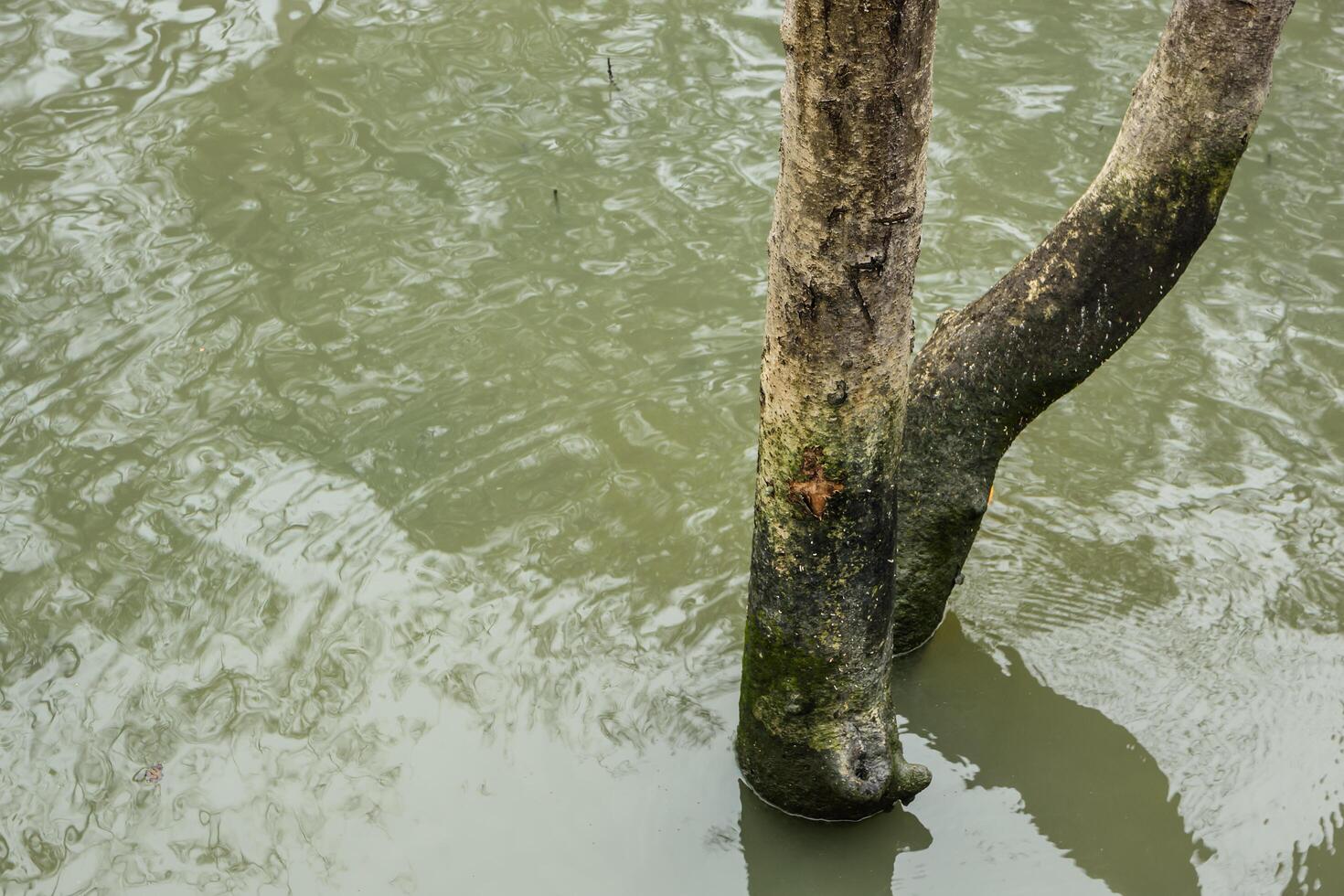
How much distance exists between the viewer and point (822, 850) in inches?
143

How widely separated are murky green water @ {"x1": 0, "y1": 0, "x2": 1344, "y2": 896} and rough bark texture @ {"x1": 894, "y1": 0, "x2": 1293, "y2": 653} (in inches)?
24.7

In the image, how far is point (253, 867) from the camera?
142 inches

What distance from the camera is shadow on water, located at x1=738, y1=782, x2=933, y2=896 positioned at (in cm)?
357

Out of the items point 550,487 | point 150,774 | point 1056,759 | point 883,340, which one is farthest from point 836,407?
point 150,774

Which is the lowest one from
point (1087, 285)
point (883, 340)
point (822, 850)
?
point (822, 850)

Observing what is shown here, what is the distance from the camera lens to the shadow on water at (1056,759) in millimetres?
3559

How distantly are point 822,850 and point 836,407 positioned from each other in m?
Result: 1.37

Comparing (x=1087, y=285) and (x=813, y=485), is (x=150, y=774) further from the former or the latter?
(x=1087, y=285)

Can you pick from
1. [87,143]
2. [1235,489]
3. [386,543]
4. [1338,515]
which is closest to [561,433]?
[386,543]

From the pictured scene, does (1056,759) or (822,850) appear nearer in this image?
(822,850)

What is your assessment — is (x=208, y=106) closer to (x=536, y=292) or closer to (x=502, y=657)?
(x=536, y=292)

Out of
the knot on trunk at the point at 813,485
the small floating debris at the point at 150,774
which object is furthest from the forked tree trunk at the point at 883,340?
the small floating debris at the point at 150,774

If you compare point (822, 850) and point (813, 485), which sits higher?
point (813, 485)

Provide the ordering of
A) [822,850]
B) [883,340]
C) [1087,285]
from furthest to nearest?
[822,850], [1087,285], [883,340]
